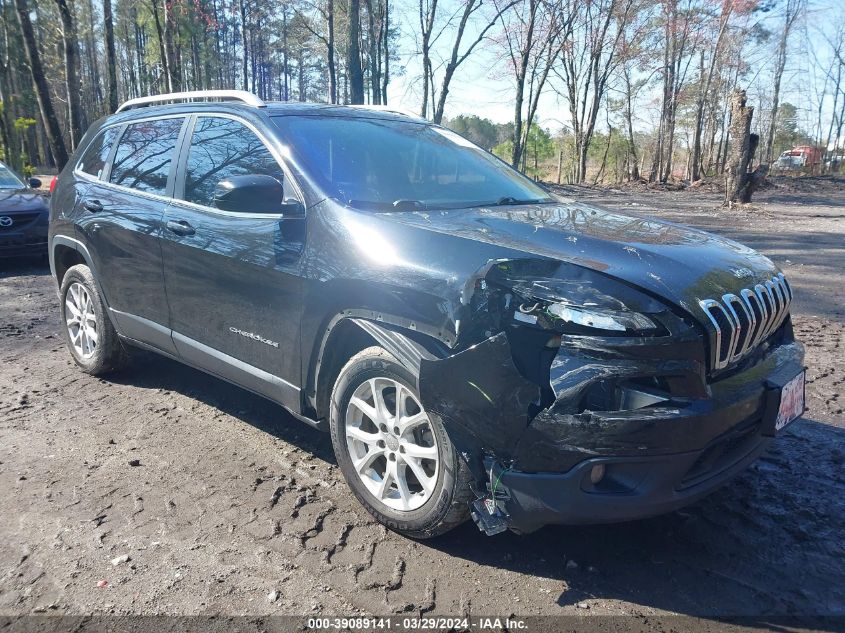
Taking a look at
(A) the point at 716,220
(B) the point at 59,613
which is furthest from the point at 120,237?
(A) the point at 716,220

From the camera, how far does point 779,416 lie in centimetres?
254

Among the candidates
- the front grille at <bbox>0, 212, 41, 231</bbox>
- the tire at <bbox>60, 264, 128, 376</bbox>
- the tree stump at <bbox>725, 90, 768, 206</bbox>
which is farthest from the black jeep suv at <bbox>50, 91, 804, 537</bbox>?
the tree stump at <bbox>725, 90, 768, 206</bbox>

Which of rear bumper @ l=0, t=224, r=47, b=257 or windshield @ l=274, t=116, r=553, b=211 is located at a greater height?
windshield @ l=274, t=116, r=553, b=211

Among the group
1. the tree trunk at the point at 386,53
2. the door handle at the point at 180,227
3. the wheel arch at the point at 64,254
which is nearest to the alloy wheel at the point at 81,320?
the wheel arch at the point at 64,254

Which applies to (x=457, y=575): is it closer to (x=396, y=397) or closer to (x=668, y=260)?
(x=396, y=397)

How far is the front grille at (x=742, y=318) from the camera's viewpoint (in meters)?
2.31

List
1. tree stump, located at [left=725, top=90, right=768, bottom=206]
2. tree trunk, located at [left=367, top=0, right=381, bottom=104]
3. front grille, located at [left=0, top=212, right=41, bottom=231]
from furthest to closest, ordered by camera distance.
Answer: tree trunk, located at [left=367, top=0, right=381, bottom=104] < tree stump, located at [left=725, top=90, right=768, bottom=206] < front grille, located at [left=0, top=212, right=41, bottom=231]

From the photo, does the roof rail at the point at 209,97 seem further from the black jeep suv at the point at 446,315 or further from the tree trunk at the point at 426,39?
the tree trunk at the point at 426,39

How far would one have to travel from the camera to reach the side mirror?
2.95 m

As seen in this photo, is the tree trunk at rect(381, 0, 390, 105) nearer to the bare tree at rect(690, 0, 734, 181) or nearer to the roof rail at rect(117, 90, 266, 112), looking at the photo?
the bare tree at rect(690, 0, 734, 181)

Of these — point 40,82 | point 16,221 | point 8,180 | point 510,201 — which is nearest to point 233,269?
point 510,201

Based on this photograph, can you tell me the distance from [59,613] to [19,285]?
→ 22.8 ft

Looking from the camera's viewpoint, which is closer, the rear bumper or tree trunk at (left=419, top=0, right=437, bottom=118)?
the rear bumper

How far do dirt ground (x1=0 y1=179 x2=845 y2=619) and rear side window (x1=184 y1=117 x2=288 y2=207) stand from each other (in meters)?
1.43
